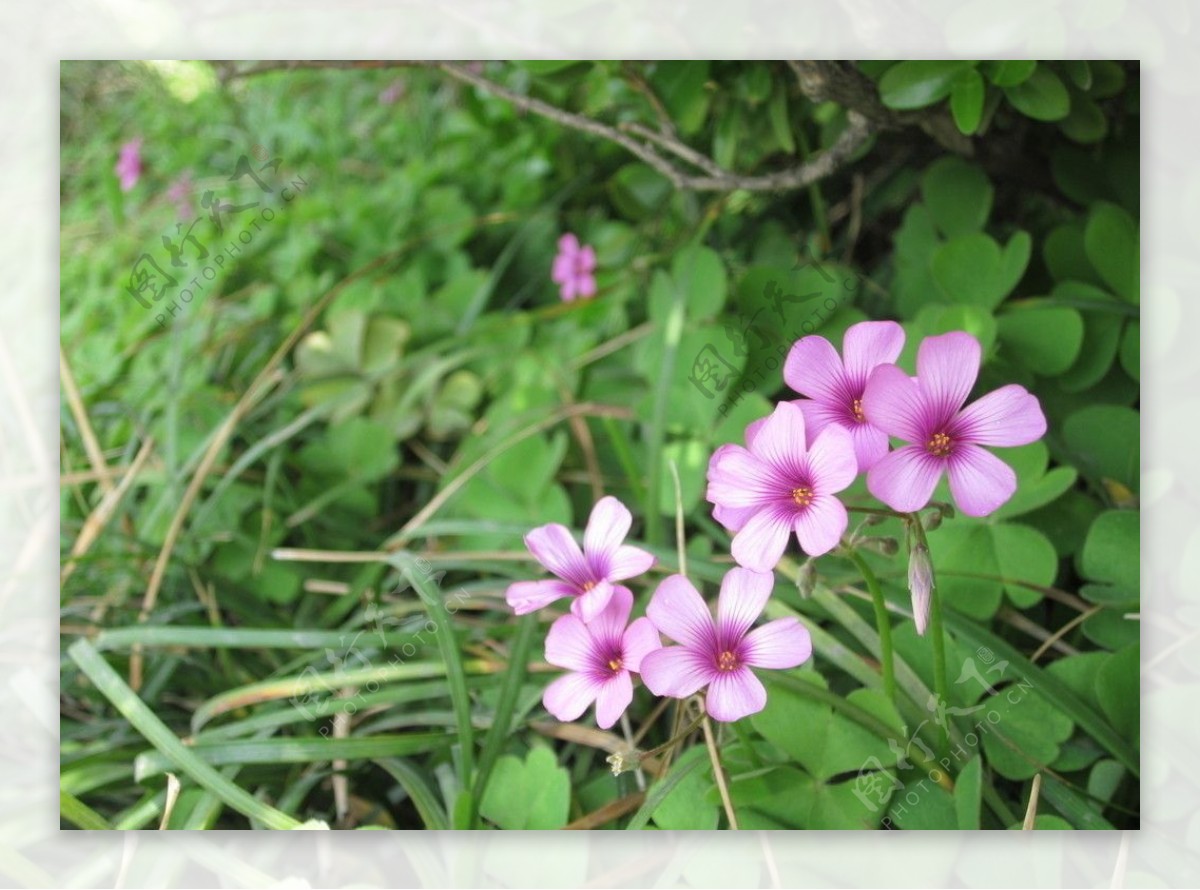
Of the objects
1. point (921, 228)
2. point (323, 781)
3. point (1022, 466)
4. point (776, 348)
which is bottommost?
point (323, 781)

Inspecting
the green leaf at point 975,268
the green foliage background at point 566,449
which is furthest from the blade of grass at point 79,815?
the green leaf at point 975,268

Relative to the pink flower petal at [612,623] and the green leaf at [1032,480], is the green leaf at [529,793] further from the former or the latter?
the green leaf at [1032,480]

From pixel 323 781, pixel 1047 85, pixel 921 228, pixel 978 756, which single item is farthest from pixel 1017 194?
pixel 323 781

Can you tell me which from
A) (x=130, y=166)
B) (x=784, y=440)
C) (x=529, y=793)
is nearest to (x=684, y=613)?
(x=784, y=440)

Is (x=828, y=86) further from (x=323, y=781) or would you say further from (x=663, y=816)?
(x=323, y=781)

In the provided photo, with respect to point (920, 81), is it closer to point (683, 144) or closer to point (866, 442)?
point (683, 144)

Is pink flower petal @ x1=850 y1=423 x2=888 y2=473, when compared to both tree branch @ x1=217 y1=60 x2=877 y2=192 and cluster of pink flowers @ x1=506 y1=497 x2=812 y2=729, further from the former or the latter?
tree branch @ x1=217 y1=60 x2=877 y2=192

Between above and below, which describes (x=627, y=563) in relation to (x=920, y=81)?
below
